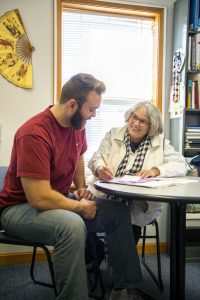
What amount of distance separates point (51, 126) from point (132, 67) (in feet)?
4.94

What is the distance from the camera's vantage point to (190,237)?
8.61 ft

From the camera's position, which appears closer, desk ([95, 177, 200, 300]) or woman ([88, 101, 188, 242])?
desk ([95, 177, 200, 300])

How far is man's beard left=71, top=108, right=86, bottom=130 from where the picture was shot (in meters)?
1.51

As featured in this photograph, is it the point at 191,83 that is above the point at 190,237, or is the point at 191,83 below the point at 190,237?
above

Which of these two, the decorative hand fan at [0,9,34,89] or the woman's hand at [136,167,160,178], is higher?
the decorative hand fan at [0,9,34,89]

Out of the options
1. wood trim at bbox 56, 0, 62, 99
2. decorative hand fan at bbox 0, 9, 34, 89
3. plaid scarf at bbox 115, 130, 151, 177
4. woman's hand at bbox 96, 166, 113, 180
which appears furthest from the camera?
wood trim at bbox 56, 0, 62, 99

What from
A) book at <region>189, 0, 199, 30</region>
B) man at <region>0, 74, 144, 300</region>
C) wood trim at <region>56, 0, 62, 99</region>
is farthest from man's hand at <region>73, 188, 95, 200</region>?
book at <region>189, 0, 199, 30</region>

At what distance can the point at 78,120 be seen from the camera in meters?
1.54

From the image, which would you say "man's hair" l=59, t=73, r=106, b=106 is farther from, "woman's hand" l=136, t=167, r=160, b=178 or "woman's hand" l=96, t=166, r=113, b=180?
"woman's hand" l=136, t=167, r=160, b=178

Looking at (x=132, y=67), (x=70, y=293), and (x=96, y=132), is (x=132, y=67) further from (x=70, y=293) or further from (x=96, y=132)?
(x=70, y=293)

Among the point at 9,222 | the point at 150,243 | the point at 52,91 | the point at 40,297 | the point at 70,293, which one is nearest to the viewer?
the point at 70,293

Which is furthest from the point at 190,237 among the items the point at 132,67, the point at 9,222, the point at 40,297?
the point at 9,222

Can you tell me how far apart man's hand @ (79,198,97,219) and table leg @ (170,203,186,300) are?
360mm

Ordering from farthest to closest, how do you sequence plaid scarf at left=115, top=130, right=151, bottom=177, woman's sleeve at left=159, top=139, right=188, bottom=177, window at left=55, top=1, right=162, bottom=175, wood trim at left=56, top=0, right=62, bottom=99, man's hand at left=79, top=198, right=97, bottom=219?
window at left=55, top=1, right=162, bottom=175, wood trim at left=56, top=0, right=62, bottom=99, plaid scarf at left=115, top=130, right=151, bottom=177, woman's sleeve at left=159, top=139, right=188, bottom=177, man's hand at left=79, top=198, right=97, bottom=219
